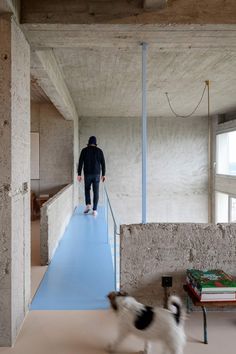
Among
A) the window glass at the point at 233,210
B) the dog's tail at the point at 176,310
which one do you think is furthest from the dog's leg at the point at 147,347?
the window glass at the point at 233,210

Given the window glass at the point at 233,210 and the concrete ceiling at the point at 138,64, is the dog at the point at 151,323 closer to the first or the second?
the concrete ceiling at the point at 138,64

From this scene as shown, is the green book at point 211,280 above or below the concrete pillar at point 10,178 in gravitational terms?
below

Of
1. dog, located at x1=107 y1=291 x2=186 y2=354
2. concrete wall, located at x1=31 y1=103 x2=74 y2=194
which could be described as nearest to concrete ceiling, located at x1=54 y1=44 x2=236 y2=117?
concrete wall, located at x1=31 y1=103 x2=74 y2=194

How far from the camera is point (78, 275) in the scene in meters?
3.57

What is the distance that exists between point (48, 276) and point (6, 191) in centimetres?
161

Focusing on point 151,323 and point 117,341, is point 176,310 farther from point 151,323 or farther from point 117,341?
point 117,341

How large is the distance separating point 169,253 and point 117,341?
0.93 m

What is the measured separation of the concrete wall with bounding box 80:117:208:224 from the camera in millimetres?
9539

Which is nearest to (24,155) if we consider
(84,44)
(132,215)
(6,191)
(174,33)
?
(6,191)

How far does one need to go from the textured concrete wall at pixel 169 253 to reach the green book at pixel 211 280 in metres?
0.12

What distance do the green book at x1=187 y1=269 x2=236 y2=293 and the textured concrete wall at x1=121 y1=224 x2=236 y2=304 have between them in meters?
0.12

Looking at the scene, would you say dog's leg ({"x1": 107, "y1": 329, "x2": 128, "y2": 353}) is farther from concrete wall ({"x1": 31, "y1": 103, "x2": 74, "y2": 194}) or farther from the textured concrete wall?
concrete wall ({"x1": 31, "y1": 103, "x2": 74, "y2": 194})

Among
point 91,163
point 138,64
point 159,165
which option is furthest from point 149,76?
point 159,165

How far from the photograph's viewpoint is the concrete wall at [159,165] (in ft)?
31.3
